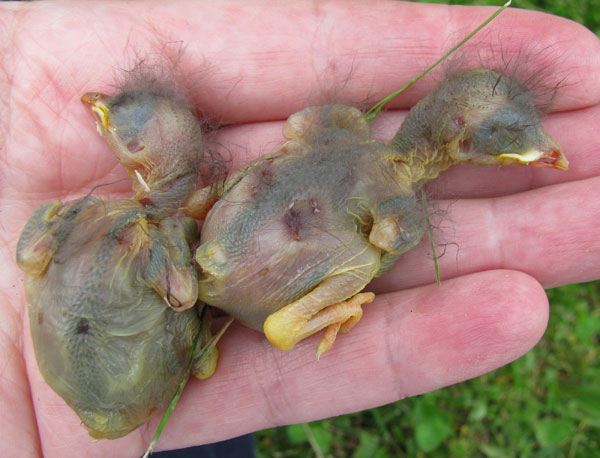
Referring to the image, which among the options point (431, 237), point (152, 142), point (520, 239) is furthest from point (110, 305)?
point (520, 239)

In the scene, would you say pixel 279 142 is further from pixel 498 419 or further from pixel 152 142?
Answer: pixel 498 419

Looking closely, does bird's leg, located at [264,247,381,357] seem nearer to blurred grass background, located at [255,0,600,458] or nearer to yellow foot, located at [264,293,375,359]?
yellow foot, located at [264,293,375,359]

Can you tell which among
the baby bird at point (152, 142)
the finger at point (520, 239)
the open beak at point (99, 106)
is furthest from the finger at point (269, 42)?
the finger at point (520, 239)

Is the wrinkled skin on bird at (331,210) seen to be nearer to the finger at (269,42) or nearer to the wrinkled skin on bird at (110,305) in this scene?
the wrinkled skin on bird at (110,305)

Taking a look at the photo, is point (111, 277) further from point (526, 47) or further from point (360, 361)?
point (526, 47)

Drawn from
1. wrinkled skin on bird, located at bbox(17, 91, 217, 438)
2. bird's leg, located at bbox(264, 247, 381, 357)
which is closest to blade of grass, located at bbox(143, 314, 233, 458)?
wrinkled skin on bird, located at bbox(17, 91, 217, 438)

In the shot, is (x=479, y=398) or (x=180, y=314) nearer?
(x=180, y=314)

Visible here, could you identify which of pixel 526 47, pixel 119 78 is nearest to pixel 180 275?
pixel 119 78
